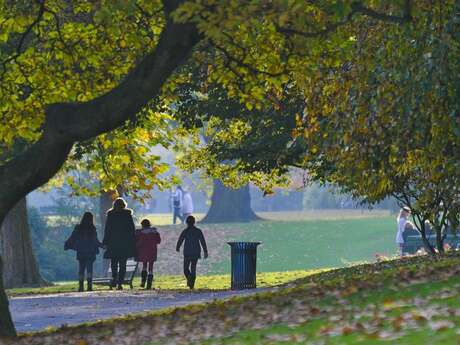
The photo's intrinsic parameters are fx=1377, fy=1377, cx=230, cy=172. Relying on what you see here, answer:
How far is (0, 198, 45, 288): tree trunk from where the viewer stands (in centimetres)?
3628

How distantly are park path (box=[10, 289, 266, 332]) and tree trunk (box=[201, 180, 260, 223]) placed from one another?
41841 millimetres

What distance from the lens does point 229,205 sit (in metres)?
69.2

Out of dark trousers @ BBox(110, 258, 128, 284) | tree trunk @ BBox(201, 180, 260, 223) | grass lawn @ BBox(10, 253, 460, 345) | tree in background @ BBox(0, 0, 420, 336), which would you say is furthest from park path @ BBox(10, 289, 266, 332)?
tree trunk @ BBox(201, 180, 260, 223)

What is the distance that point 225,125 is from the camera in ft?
104

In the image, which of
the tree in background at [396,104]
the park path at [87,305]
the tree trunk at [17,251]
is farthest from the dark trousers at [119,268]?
the tree trunk at [17,251]

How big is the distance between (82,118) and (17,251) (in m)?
20.5

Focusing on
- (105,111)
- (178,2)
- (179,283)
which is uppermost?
(178,2)

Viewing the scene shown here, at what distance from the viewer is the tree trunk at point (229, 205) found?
68.9 metres

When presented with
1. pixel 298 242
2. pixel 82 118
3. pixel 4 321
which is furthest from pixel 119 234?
pixel 298 242

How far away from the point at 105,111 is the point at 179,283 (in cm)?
1971

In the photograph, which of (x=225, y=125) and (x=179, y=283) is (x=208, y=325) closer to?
(x=225, y=125)

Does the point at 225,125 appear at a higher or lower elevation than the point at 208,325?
higher

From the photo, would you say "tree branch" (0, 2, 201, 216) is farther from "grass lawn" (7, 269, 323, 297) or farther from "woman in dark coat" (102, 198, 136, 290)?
"grass lawn" (7, 269, 323, 297)

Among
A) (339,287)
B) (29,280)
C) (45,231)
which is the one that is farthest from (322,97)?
(45,231)
